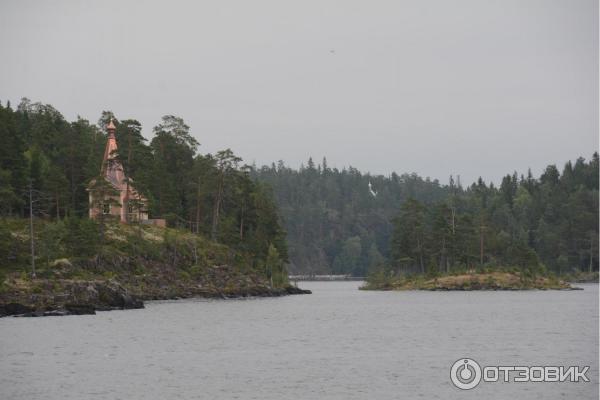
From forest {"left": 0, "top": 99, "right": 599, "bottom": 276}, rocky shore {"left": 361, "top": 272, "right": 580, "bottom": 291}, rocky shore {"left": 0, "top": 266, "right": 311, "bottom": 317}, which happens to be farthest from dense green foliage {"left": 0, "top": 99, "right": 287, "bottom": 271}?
rocky shore {"left": 361, "top": 272, "right": 580, "bottom": 291}

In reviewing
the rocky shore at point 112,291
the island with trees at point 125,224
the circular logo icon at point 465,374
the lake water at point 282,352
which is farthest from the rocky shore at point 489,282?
the circular logo icon at point 465,374

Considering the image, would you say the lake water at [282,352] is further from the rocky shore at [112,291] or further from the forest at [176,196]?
the forest at [176,196]

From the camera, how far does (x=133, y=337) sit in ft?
192

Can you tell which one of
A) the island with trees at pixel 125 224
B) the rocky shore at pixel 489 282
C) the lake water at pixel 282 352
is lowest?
the lake water at pixel 282 352

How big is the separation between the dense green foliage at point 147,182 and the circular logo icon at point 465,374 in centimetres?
5756

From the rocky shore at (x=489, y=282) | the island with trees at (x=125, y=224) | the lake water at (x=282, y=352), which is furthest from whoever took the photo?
the rocky shore at (x=489, y=282)

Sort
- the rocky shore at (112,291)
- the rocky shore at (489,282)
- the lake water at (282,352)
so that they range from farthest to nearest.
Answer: the rocky shore at (489,282), the rocky shore at (112,291), the lake water at (282,352)

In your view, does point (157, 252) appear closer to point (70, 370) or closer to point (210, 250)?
point (210, 250)

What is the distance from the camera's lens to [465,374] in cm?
4134

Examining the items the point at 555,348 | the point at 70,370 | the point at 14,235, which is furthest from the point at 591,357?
the point at 14,235

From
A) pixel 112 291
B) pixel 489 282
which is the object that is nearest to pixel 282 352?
pixel 112 291

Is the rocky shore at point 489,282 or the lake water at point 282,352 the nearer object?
the lake water at point 282,352

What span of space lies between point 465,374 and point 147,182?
83460 mm

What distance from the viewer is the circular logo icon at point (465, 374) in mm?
38703
